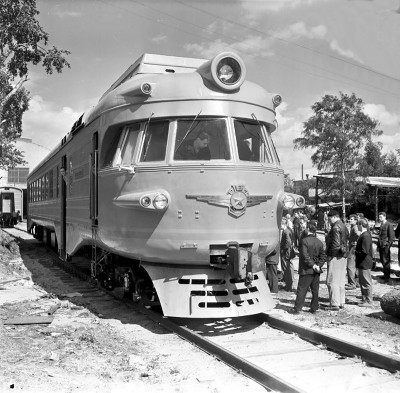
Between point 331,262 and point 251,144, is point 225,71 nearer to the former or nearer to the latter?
point 251,144

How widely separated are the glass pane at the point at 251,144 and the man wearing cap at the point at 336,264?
213 cm

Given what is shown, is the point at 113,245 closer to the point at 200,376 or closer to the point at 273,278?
the point at 200,376

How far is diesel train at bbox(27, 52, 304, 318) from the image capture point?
6.62 meters

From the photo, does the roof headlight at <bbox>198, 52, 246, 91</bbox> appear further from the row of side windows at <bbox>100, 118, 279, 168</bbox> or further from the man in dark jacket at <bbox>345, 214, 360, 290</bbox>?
the man in dark jacket at <bbox>345, 214, 360, 290</bbox>

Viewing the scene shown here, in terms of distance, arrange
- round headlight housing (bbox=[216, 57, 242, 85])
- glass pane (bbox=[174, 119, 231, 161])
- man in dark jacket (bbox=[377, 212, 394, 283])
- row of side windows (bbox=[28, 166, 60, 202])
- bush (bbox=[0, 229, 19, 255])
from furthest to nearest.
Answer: bush (bbox=[0, 229, 19, 255]) → row of side windows (bbox=[28, 166, 60, 202]) → man in dark jacket (bbox=[377, 212, 394, 283]) → round headlight housing (bbox=[216, 57, 242, 85]) → glass pane (bbox=[174, 119, 231, 161])

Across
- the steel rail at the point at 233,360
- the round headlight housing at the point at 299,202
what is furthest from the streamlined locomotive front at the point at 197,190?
→ the round headlight housing at the point at 299,202

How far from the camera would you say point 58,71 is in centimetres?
1861

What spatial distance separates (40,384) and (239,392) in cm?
192

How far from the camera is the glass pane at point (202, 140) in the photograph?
6.83 m

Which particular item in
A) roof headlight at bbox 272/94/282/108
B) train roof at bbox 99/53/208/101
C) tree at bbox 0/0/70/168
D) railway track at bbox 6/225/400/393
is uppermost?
tree at bbox 0/0/70/168

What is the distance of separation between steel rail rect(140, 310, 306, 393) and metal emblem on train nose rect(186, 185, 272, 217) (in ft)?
5.59

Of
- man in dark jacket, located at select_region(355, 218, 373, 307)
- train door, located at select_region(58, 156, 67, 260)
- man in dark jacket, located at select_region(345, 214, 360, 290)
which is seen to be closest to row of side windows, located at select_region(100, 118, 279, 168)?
man in dark jacket, located at select_region(355, 218, 373, 307)

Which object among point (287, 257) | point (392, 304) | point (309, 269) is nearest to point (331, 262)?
point (309, 269)

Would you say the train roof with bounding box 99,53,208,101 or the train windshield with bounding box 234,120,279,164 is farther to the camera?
the train roof with bounding box 99,53,208,101
